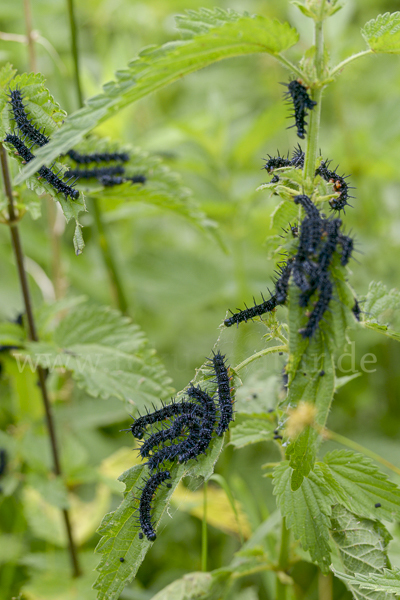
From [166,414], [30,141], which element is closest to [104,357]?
[166,414]

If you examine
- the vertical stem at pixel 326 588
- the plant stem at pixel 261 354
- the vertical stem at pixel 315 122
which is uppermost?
the vertical stem at pixel 315 122

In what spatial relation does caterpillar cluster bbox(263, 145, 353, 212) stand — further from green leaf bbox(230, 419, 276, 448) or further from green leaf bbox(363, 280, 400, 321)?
green leaf bbox(230, 419, 276, 448)

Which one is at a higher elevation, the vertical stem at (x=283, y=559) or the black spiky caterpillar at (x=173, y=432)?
the black spiky caterpillar at (x=173, y=432)

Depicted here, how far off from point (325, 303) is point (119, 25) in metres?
6.58

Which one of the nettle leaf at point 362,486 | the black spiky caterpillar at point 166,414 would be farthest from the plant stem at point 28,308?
the nettle leaf at point 362,486

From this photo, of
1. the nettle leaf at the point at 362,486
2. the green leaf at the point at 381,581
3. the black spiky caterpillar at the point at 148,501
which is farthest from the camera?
the nettle leaf at the point at 362,486

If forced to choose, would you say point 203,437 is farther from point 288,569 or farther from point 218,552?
point 218,552

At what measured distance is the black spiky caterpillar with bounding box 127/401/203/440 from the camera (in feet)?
5.51

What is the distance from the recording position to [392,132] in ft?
14.5

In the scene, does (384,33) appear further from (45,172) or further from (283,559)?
(283,559)

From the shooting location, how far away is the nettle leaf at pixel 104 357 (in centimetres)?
223

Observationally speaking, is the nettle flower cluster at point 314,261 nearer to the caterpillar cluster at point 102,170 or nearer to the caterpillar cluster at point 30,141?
the caterpillar cluster at point 30,141

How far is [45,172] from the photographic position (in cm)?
167

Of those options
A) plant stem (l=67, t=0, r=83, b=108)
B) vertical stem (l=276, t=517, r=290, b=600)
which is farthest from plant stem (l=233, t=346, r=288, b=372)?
plant stem (l=67, t=0, r=83, b=108)
